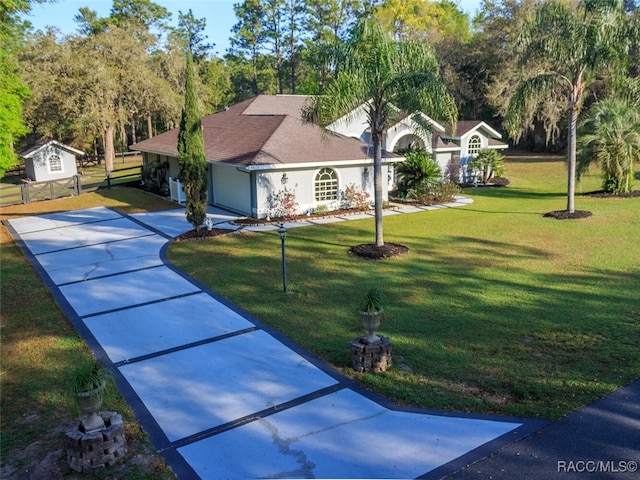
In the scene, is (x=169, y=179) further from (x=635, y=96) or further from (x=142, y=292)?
(x=635, y=96)

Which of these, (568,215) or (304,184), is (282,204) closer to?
(304,184)

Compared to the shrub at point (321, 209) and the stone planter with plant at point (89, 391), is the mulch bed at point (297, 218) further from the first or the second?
the stone planter with plant at point (89, 391)

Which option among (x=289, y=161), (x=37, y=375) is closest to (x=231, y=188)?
(x=289, y=161)

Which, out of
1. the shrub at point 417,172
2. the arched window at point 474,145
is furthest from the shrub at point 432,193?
the arched window at point 474,145

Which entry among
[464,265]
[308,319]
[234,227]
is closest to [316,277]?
[308,319]

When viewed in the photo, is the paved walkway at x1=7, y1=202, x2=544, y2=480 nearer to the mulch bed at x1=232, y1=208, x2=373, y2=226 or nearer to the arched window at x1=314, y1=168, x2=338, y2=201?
the mulch bed at x1=232, y1=208, x2=373, y2=226

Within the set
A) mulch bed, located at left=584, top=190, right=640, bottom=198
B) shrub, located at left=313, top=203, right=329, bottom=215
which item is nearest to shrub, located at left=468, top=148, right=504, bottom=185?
mulch bed, located at left=584, top=190, right=640, bottom=198

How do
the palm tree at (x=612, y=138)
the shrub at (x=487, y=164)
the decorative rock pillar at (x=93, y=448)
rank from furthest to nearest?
the shrub at (x=487, y=164)
the palm tree at (x=612, y=138)
the decorative rock pillar at (x=93, y=448)
